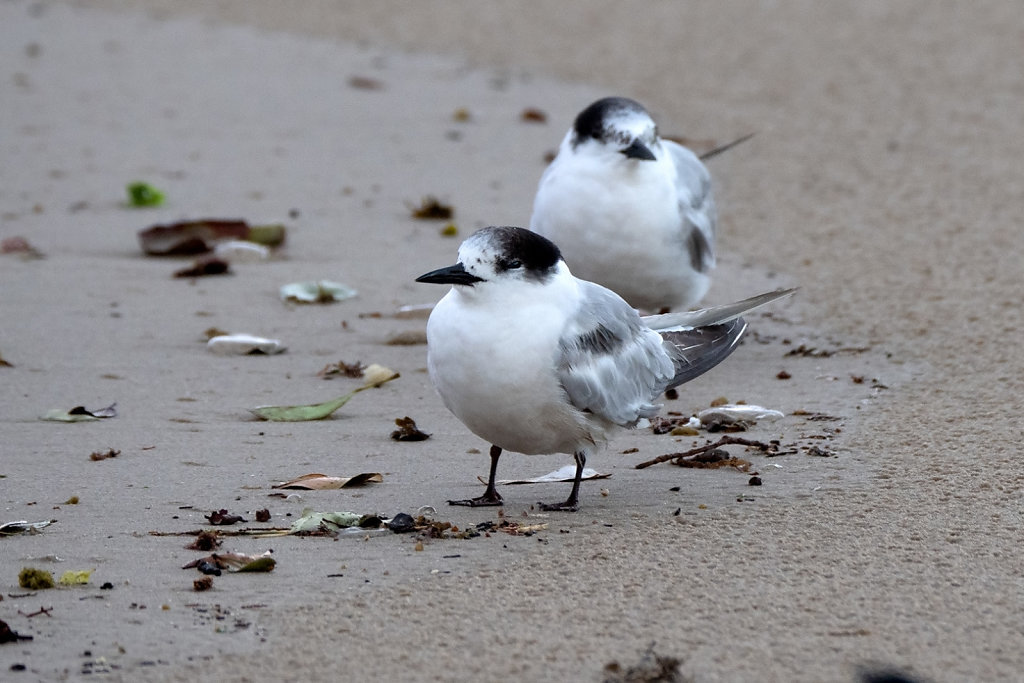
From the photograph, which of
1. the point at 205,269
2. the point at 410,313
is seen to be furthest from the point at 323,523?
the point at 205,269

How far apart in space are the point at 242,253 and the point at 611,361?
2932 millimetres

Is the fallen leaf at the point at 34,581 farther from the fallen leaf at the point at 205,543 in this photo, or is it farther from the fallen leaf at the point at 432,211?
the fallen leaf at the point at 432,211

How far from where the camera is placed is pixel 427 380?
16.1ft

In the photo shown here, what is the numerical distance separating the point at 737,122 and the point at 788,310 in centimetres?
339

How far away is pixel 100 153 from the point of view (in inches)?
319

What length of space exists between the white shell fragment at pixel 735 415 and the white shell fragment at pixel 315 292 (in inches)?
73.7

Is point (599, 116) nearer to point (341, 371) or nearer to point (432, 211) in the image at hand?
point (341, 371)

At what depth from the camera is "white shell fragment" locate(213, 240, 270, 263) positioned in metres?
6.25

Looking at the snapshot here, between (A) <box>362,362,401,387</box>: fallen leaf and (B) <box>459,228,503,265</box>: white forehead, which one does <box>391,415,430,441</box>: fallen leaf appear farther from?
(B) <box>459,228,503,265</box>: white forehead

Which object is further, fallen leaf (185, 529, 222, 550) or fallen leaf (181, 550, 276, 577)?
fallen leaf (185, 529, 222, 550)

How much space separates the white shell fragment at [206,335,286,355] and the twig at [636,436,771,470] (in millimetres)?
1658

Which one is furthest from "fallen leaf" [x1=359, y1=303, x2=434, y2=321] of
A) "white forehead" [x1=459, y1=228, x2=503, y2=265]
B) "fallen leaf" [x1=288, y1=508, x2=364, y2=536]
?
"fallen leaf" [x1=288, y1=508, x2=364, y2=536]

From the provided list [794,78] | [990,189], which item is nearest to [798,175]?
[990,189]

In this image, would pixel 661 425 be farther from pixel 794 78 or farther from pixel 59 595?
pixel 794 78
